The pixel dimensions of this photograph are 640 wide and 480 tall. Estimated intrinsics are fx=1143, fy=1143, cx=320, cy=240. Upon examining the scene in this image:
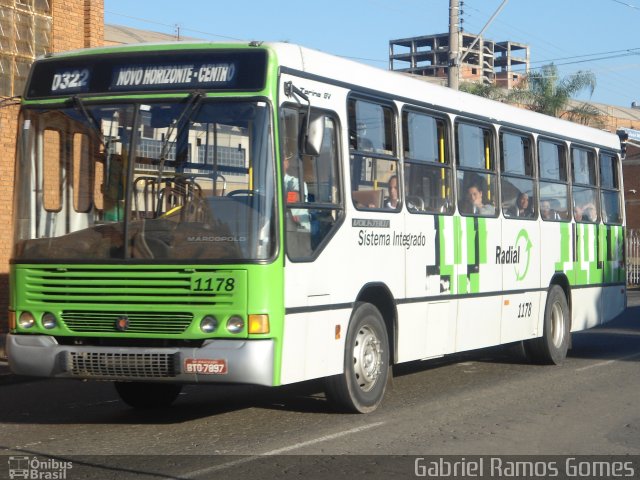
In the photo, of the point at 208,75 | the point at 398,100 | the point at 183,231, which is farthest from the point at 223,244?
the point at 398,100

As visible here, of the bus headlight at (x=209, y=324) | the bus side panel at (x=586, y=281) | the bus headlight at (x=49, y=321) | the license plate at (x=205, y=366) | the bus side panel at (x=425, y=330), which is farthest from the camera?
the bus side panel at (x=586, y=281)

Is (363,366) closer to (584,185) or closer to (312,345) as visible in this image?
(312,345)

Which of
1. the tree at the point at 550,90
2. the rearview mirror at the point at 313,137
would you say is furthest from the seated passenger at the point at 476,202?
the tree at the point at 550,90

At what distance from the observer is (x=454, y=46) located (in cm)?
2455

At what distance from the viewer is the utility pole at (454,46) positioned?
2397 centimetres

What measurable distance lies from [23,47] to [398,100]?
29.9 ft

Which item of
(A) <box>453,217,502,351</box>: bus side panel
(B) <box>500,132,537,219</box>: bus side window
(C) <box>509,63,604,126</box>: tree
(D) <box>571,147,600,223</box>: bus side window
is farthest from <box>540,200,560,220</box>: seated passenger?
(C) <box>509,63,604,126</box>: tree

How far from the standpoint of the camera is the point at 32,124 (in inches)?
376

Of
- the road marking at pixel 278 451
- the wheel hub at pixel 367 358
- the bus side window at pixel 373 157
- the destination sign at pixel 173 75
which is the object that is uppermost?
the destination sign at pixel 173 75

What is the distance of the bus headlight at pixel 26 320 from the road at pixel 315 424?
0.89 metres

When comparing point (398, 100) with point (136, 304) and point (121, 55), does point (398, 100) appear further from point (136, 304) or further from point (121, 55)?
point (136, 304)

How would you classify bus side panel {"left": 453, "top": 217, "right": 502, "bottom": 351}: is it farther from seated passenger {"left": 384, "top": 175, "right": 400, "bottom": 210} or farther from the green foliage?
the green foliage

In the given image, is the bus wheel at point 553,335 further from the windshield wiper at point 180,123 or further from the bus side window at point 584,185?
the windshield wiper at point 180,123

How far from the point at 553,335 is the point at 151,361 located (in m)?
7.35
